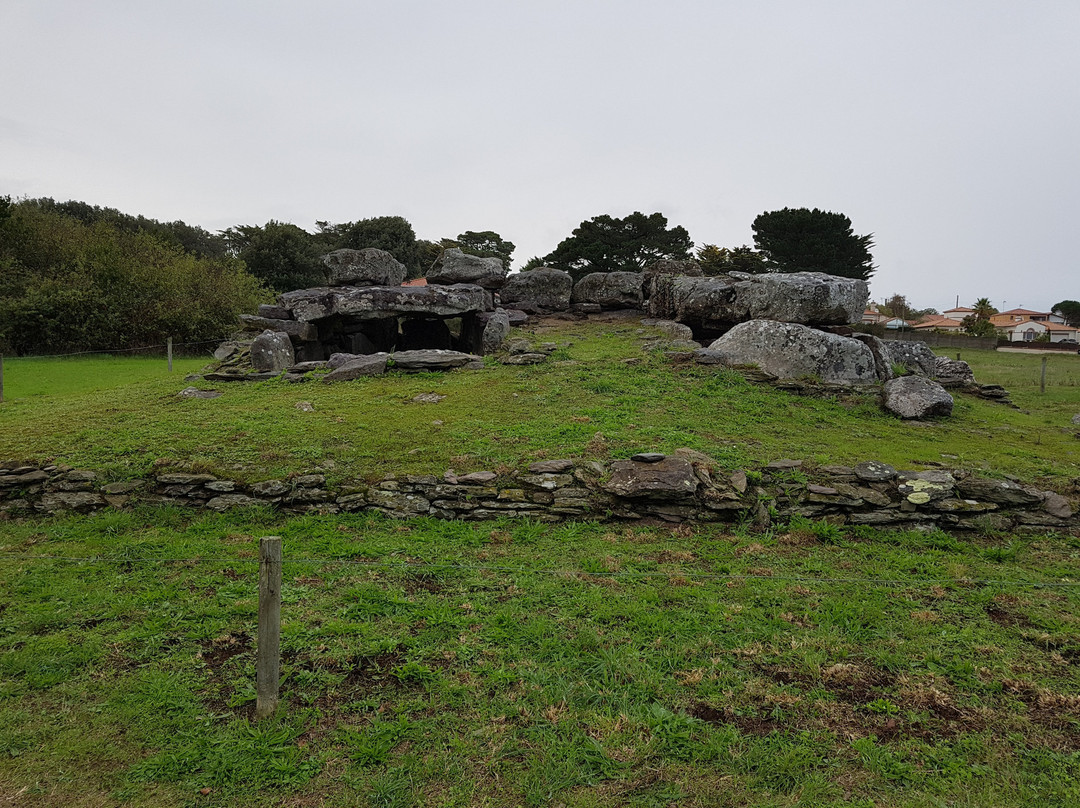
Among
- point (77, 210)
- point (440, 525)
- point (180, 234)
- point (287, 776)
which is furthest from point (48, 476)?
point (180, 234)

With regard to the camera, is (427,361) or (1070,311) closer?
(427,361)

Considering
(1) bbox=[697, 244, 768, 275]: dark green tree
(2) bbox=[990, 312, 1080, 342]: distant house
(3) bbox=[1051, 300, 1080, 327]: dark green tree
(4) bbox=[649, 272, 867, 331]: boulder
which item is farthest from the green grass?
(3) bbox=[1051, 300, 1080, 327]: dark green tree

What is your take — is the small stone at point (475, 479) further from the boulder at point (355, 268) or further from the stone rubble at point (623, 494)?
the boulder at point (355, 268)

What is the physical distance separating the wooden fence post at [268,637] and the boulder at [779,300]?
45.3 feet

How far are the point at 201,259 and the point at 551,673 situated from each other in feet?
128

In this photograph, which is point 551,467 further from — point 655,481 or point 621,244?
point 621,244

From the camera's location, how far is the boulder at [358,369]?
13461 millimetres

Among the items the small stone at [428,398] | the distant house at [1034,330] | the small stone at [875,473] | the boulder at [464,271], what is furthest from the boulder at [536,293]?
the distant house at [1034,330]

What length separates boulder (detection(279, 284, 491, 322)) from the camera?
53.4 feet

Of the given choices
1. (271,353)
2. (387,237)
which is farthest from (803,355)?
(387,237)

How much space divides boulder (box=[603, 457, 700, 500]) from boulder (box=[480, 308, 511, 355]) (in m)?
8.96

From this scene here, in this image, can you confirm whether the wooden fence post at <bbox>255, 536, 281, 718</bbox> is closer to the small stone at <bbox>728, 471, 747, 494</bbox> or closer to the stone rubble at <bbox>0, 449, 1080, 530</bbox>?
the stone rubble at <bbox>0, 449, 1080, 530</bbox>

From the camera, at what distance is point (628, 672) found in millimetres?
4230

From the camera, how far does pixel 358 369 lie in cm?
1359
